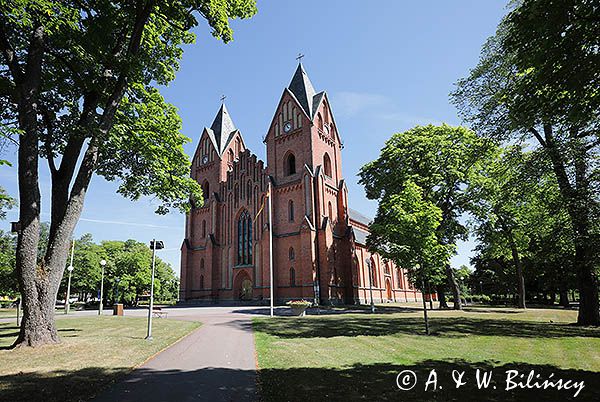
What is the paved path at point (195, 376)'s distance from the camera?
6.05m

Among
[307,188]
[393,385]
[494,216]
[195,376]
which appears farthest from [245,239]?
[393,385]

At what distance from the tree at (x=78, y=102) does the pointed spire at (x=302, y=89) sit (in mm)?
25636

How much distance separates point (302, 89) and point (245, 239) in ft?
63.3

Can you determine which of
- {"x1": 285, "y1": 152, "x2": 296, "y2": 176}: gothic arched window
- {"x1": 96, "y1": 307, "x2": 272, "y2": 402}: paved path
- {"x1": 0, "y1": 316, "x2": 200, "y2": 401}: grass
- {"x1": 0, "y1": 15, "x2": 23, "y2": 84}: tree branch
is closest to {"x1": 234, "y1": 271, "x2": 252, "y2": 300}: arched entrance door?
{"x1": 285, "y1": 152, "x2": 296, "y2": 176}: gothic arched window

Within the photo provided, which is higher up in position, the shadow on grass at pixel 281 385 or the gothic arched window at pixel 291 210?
the gothic arched window at pixel 291 210

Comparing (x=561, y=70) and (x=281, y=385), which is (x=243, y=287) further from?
(x=561, y=70)

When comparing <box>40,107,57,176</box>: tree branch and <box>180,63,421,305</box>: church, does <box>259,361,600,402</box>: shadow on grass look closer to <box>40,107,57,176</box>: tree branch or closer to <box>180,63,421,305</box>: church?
<box>40,107,57,176</box>: tree branch

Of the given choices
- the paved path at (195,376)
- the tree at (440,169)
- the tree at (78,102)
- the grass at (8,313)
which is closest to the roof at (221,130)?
the tree at (440,169)

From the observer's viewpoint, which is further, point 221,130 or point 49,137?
point 221,130

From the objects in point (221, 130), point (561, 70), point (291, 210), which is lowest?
point (561, 70)

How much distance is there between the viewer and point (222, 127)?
5016 centimetres

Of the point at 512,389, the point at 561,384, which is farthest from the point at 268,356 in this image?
the point at 561,384

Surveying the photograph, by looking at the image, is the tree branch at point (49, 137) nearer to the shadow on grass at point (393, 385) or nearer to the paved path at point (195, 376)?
the paved path at point (195, 376)

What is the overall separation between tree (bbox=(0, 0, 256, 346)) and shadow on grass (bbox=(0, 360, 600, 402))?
5.23m
